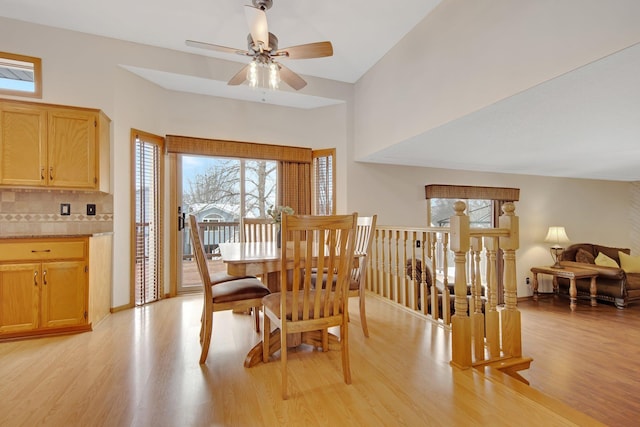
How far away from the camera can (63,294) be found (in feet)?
8.29

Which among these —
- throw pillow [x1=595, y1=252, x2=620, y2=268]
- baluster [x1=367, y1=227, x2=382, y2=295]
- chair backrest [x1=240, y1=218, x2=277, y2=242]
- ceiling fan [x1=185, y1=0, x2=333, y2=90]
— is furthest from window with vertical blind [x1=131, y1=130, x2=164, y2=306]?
throw pillow [x1=595, y1=252, x2=620, y2=268]

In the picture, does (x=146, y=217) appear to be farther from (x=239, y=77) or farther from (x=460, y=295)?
(x=460, y=295)

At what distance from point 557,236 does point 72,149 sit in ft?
24.3

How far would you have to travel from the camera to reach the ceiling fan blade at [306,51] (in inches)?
87.0

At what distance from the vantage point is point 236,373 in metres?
1.82

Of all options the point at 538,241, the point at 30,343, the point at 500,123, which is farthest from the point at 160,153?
the point at 538,241

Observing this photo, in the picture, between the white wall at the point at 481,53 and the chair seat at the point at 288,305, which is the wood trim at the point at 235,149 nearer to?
the white wall at the point at 481,53

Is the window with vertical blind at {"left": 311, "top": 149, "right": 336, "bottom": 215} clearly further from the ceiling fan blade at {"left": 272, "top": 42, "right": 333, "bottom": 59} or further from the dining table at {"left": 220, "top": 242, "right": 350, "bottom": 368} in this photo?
the dining table at {"left": 220, "top": 242, "right": 350, "bottom": 368}

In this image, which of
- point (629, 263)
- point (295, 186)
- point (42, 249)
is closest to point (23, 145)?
point (42, 249)

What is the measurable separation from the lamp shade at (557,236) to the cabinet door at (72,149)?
7.15m

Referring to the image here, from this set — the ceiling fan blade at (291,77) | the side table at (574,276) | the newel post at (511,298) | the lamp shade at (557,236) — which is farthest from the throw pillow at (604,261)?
the ceiling fan blade at (291,77)

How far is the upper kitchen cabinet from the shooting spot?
2.55 meters

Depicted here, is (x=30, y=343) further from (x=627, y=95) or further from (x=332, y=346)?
(x=627, y=95)

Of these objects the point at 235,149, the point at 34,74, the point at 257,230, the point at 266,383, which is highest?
the point at 34,74
